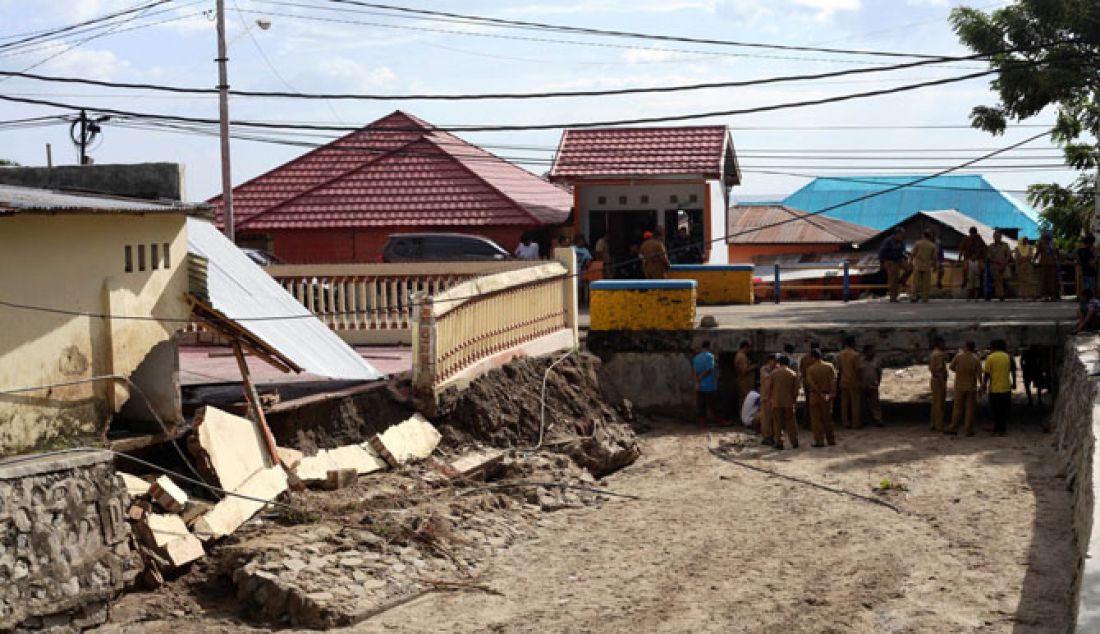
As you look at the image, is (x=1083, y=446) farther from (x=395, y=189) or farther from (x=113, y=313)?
(x=395, y=189)

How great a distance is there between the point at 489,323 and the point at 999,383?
25.0 feet

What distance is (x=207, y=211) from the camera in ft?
55.7

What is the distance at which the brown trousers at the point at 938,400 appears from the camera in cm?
2302

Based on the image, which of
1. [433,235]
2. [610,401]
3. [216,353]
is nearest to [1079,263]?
[610,401]

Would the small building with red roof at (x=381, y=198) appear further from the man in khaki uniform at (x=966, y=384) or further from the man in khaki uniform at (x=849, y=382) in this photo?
the man in khaki uniform at (x=966, y=384)

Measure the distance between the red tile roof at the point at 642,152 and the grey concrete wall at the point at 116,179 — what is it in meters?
14.3

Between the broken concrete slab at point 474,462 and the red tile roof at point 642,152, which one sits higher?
the red tile roof at point 642,152

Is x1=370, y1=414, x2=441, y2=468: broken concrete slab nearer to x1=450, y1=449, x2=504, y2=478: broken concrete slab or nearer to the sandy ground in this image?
x1=450, y1=449, x2=504, y2=478: broken concrete slab

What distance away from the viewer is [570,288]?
24.9 m

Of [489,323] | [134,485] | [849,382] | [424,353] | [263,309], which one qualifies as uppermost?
[263,309]

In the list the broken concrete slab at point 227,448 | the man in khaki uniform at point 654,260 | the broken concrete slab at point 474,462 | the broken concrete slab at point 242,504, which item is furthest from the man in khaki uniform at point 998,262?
the broken concrete slab at point 227,448

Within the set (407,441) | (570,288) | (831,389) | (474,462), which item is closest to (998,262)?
(831,389)

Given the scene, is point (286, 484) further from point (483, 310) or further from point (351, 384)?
point (483, 310)

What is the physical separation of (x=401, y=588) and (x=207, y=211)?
16.4 ft
